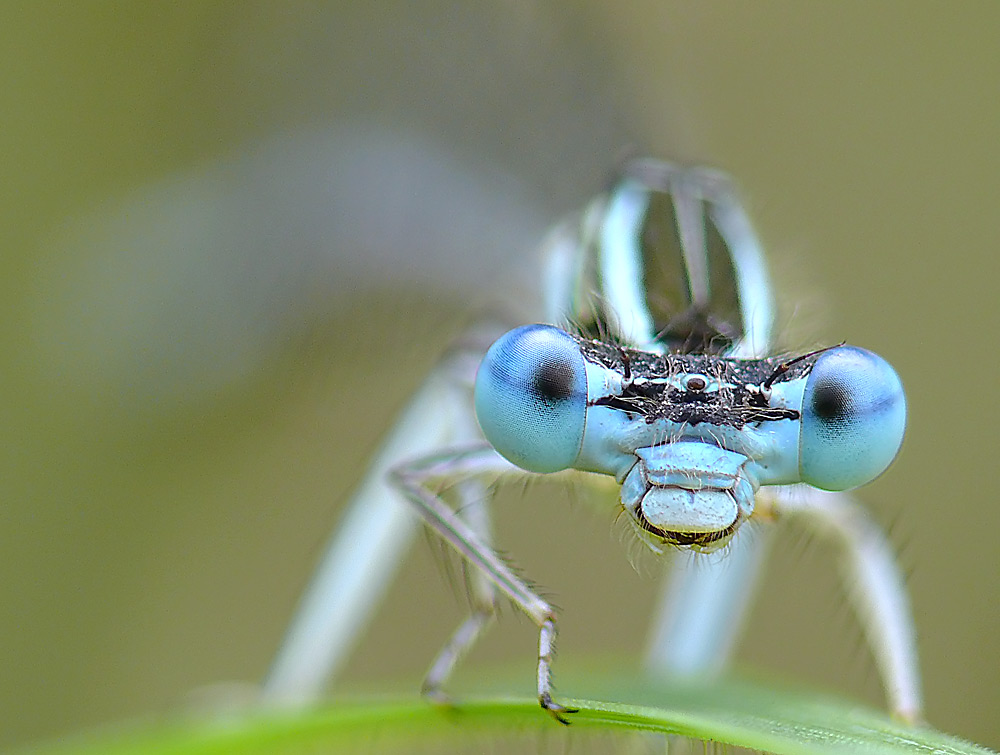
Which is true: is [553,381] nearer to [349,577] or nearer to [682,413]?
[682,413]

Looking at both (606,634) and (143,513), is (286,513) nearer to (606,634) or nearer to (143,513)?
(143,513)

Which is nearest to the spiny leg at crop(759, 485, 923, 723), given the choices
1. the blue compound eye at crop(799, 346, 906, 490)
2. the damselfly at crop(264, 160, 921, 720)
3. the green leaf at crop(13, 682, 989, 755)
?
the damselfly at crop(264, 160, 921, 720)

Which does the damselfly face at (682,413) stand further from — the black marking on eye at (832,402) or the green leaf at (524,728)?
the green leaf at (524,728)

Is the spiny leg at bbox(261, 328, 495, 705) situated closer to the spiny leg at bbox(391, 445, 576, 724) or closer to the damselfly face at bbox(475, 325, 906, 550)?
Result: the spiny leg at bbox(391, 445, 576, 724)

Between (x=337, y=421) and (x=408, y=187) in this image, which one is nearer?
(x=408, y=187)

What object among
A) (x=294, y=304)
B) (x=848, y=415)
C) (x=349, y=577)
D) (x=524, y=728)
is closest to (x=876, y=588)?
(x=848, y=415)

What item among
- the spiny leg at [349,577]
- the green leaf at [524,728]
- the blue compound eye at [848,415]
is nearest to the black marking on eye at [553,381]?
the blue compound eye at [848,415]

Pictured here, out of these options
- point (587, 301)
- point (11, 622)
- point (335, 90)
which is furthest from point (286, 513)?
point (587, 301)
